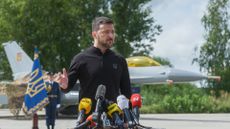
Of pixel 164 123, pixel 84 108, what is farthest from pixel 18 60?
pixel 84 108

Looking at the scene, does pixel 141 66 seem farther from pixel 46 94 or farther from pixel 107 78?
pixel 107 78

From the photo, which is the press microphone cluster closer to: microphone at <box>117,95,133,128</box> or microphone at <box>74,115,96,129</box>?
microphone at <box>117,95,133,128</box>

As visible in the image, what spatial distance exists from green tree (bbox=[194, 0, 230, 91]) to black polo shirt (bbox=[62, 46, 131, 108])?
48.2 m

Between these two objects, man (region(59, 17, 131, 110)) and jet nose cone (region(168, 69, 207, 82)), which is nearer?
man (region(59, 17, 131, 110))

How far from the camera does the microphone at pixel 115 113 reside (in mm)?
3289

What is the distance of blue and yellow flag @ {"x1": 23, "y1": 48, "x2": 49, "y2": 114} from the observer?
55.1 ft

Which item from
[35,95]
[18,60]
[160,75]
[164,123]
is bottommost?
[164,123]

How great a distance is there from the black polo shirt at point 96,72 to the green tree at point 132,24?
3585 centimetres

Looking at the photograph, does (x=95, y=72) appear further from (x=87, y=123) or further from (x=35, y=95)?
(x=35, y=95)

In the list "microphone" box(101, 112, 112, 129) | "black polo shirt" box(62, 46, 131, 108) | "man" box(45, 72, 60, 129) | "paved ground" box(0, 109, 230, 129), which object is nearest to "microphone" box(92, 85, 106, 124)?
"microphone" box(101, 112, 112, 129)

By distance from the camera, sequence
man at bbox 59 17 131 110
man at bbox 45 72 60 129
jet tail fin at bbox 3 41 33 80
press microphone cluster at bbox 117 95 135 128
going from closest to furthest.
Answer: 1. press microphone cluster at bbox 117 95 135 128
2. man at bbox 59 17 131 110
3. man at bbox 45 72 60 129
4. jet tail fin at bbox 3 41 33 80

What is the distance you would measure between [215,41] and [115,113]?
165ft

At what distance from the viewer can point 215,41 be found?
2073 inches

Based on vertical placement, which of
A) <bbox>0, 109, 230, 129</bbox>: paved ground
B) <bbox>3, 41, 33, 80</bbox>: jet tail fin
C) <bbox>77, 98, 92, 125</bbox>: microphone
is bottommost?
<bbox>0, 109, 230, 129</bbox>: paved ground
